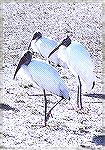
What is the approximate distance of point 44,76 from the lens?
8.89m

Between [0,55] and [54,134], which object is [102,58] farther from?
[54,134]

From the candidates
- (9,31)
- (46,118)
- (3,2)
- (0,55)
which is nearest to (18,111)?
(46,118)

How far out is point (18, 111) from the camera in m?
9.22

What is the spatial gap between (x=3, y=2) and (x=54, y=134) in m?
4.66

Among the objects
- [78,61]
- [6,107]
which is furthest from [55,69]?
[6,107]

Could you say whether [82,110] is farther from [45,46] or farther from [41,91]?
[45,46]

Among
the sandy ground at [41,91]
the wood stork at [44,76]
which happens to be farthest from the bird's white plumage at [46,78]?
the sandy ground at [41,91]

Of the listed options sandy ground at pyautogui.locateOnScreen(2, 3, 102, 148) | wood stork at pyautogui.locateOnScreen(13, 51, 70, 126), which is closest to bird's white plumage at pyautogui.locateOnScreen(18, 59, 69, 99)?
wood stork at pyautogui.locateOnScreen(13, 51, 70, 126)

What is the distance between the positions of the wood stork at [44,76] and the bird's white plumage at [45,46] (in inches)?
26.0

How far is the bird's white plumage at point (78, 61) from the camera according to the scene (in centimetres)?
931

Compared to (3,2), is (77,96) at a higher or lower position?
lower

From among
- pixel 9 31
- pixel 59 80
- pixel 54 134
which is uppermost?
pixel 9 31

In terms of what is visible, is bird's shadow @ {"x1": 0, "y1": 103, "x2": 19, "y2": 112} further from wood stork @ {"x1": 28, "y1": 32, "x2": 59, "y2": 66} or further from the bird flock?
wood stork @ {"x1": 28, "y1": 32, "x2": 59, "y2": 66}

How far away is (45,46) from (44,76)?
3.95 ft
